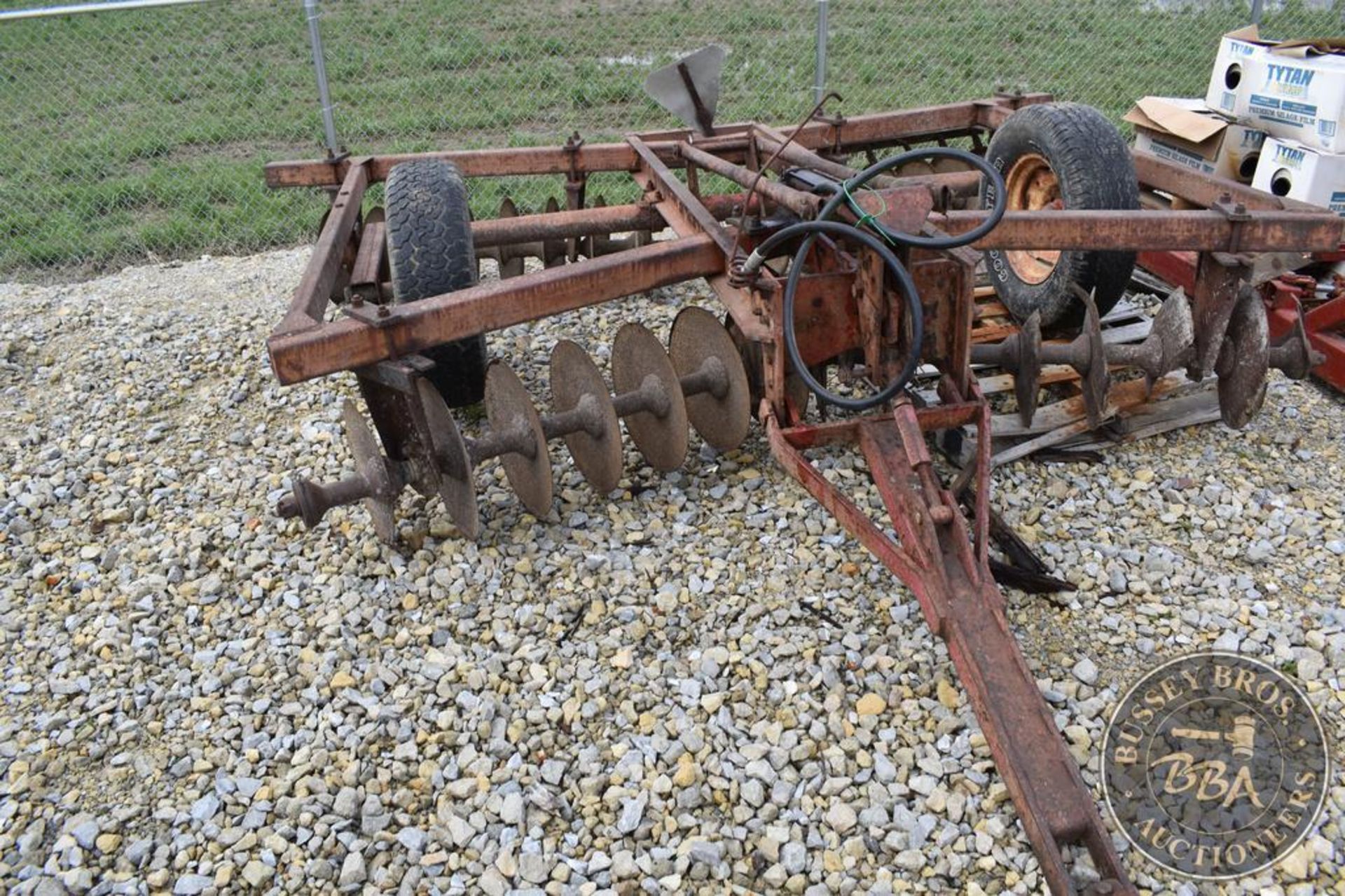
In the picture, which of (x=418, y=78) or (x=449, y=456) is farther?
(x=418, y=78)

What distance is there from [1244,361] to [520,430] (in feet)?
8.37

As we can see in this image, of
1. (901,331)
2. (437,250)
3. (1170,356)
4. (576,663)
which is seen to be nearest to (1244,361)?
(1170,356)

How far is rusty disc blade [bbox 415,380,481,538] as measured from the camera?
3.42 metres

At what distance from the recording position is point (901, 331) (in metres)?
3.40

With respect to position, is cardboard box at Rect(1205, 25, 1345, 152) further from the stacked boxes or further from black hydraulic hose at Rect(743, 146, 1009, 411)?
black hydraulic hose at Rect(743, 146, 1009, 411)

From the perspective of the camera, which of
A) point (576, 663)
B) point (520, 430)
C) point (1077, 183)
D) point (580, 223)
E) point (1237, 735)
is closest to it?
point (1237, 735)

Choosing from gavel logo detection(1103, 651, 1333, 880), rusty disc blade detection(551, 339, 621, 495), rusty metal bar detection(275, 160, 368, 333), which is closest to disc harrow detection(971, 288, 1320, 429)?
gavel logo detection(1103, 651, 1333, 880)

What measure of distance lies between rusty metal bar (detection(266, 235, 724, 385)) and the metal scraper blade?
1.68 meters

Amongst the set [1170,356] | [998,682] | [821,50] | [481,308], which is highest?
[821,50]

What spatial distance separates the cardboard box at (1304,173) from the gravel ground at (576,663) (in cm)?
122

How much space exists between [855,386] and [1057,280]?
0.92 m

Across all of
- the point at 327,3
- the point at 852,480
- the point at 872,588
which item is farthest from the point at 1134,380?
the point at 327,3

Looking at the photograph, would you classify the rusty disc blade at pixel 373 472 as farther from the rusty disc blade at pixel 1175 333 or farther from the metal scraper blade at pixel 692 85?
the rusty disc blade at pixel 1175 333

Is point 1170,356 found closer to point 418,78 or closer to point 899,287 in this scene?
point 899,287
